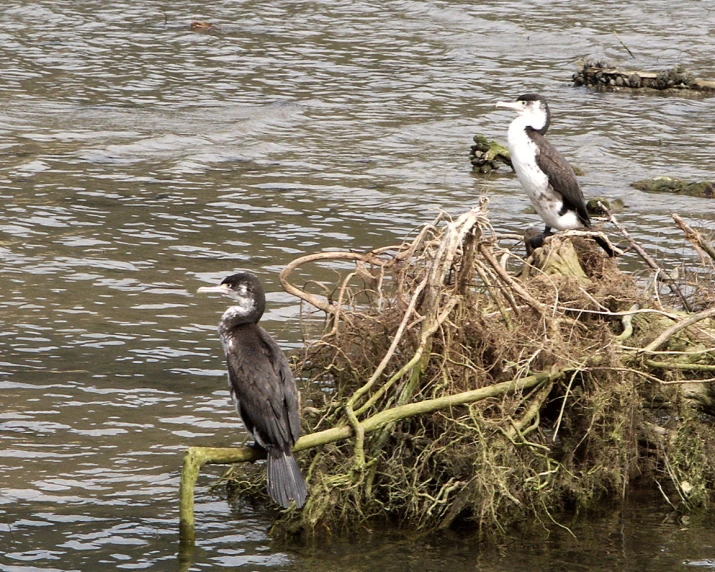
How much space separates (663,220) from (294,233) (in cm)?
381

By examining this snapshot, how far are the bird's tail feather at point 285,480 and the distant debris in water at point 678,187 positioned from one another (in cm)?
919

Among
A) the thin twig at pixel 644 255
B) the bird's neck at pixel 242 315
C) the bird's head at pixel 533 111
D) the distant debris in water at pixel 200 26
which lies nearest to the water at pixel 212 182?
the distant debris in water at pixel 200 26

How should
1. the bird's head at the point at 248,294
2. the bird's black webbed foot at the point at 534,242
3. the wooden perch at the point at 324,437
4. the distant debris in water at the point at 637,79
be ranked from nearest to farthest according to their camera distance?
the wooden perch at the point at 324,437, the bird's head at the point at 248,294, the bird's black webbed foot at the point at 534,242, the distant debris in water at the point at 637,79

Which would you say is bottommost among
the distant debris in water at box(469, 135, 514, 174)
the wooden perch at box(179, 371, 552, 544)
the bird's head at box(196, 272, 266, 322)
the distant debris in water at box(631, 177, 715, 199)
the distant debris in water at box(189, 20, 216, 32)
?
the distant debris in water at box(631, 177, 715, 199)

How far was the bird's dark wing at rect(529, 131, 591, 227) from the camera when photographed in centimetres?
920

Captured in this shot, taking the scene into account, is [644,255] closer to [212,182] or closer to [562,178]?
[562,178]

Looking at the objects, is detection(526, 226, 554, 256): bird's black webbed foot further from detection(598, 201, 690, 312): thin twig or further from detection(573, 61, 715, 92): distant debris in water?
detection(573, 61, 715, 92): distant debris in water

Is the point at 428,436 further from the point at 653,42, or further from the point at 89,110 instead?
the point at 653,42

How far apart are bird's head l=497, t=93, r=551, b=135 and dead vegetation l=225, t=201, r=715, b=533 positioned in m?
2.82

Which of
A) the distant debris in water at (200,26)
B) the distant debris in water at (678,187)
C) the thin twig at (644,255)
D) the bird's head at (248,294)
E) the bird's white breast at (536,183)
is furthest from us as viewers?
the distant debris in water at (200,26)

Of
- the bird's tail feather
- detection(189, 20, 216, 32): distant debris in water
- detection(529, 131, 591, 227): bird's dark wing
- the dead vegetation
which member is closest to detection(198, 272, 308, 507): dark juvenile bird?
the bird's tail feather

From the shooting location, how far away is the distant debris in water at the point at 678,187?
14094 millimetres

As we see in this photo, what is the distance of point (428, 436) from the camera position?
6539 millimetres

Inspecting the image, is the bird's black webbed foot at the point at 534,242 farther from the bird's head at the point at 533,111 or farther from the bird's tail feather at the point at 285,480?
the bird's tail feather at the point at 285,480
